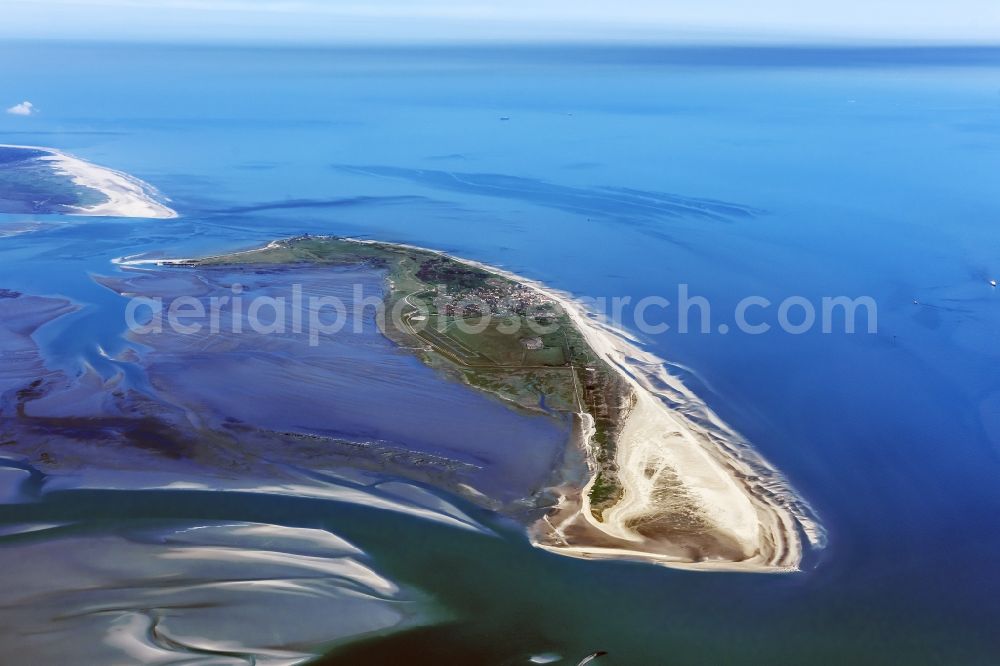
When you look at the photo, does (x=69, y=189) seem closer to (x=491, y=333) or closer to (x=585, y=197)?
(x=585, y=197)

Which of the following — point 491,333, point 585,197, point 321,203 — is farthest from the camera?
point 585,197

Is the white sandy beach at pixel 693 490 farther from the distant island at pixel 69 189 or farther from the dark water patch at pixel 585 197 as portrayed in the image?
the distant island at pixel 69 189

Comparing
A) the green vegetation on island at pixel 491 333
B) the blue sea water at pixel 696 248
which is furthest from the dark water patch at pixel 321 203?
the green vegetation on island at pixel 491 333

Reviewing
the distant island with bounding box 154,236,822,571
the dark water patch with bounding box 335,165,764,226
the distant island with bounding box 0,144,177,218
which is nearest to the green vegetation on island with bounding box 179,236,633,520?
the distant island with bounding box 154,236,822,571

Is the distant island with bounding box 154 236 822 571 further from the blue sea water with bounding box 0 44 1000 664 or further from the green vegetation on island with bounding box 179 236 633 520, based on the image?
the blue sea water with bounding box 0 44 1000 664

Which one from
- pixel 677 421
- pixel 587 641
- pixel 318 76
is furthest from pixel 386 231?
pixel 318 76

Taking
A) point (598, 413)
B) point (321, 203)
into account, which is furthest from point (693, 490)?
point (321, 203)
